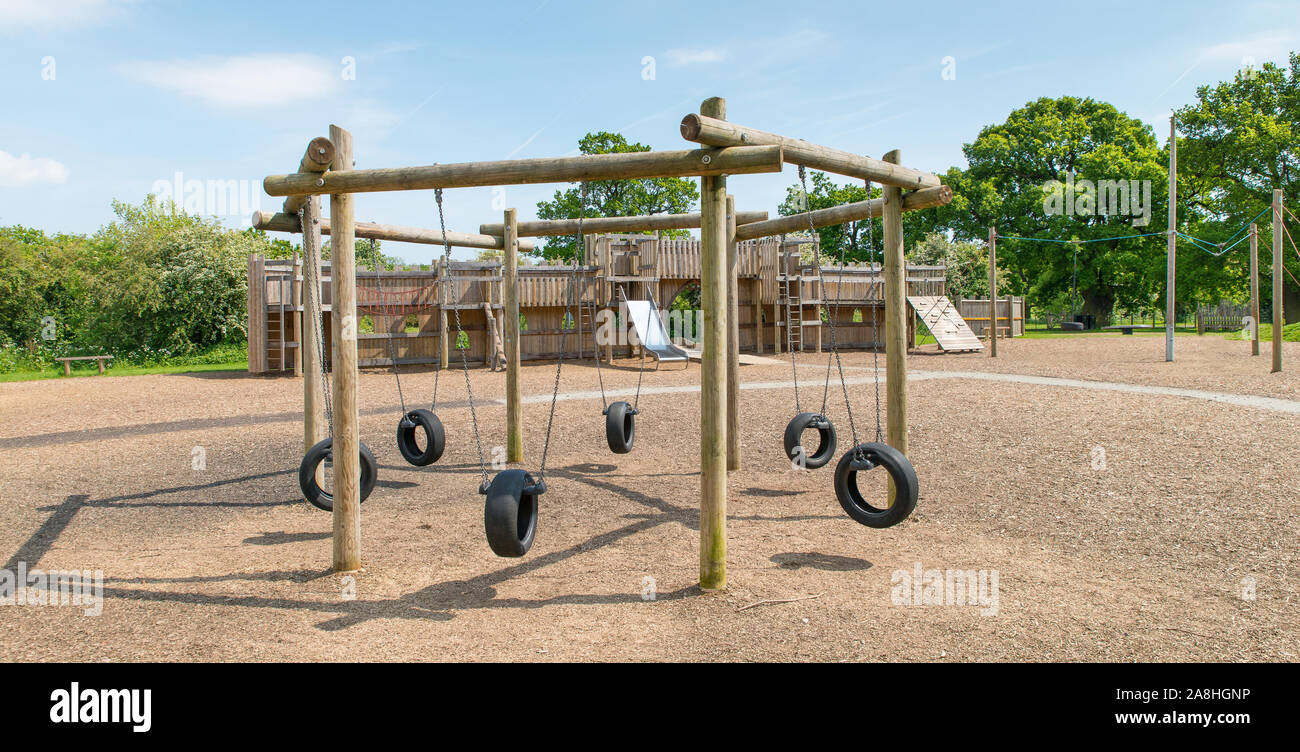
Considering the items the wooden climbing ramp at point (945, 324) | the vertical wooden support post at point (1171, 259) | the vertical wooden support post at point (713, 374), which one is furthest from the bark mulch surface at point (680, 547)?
the wooden climbing ramp at point (945, 324)

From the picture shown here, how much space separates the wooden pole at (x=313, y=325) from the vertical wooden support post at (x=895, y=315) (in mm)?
4596

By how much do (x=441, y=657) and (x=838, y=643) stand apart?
204 centimetres

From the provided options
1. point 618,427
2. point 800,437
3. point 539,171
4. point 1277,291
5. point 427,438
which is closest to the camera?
point 539,171

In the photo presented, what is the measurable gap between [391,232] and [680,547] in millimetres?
4882

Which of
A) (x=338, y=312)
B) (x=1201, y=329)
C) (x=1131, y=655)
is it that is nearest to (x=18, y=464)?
→ (x=338, y=312)

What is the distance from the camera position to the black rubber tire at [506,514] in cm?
471

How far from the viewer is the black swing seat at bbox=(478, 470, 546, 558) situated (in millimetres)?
4715

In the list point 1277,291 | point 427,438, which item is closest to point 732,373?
point 427,438

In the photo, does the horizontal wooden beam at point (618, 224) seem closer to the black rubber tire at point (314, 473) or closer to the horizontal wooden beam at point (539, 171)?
the horizontal wooden beam at point (539, 171)

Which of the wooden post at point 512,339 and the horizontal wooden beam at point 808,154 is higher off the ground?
the horizontal wooden beam at point 808,154

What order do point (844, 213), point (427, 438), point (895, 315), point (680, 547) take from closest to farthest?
point (680, 547)
point (895, 315)
point (844, 213)
point (427, 438)

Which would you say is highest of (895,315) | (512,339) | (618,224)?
(618,224)

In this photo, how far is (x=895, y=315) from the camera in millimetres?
6543

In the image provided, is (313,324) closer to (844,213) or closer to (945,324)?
(844,213)
